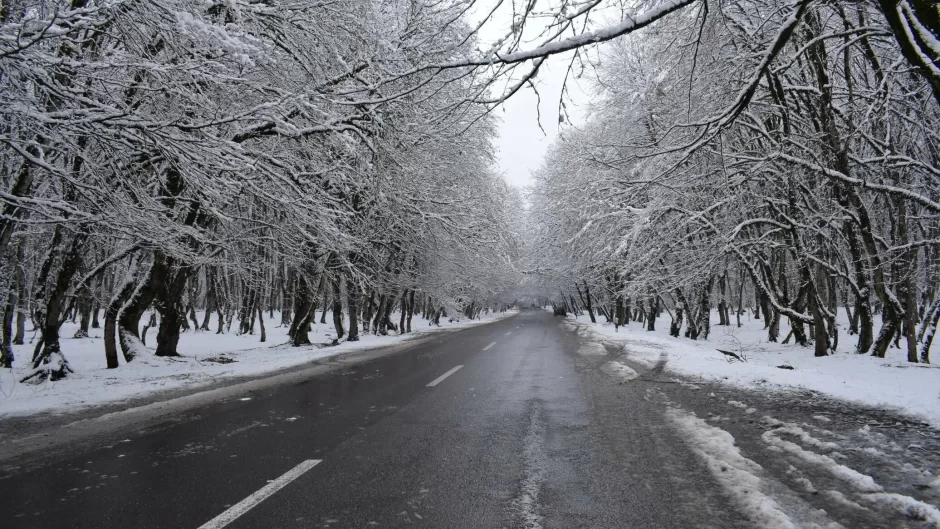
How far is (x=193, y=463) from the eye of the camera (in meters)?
4.44

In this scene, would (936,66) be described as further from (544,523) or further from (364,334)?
(364,334)

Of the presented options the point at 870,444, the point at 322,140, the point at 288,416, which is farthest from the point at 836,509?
the point at 322,140

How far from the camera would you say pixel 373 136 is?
11.0 m

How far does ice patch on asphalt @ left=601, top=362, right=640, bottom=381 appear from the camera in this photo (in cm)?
948

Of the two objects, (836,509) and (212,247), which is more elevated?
(212,247)

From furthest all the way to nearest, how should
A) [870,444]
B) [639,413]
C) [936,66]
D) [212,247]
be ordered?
[212,247] < [639,413] < [870,444] < [936,66]

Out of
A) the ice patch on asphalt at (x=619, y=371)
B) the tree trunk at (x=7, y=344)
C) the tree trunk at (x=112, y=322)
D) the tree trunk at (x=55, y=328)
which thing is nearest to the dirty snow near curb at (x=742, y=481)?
the ice patch on asphalt at (x=619, y=371)

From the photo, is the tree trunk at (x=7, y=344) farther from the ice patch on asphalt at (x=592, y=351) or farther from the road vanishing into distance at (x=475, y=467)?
the ice patch on asphalt at (x=592, y=351)

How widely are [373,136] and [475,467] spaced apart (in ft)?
27.6

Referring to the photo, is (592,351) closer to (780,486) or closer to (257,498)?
(780,486)

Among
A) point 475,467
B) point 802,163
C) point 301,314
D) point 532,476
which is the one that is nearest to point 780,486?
point 532,476

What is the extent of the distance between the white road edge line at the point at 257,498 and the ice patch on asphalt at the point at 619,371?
21.1ft

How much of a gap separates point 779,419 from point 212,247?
13969 mm

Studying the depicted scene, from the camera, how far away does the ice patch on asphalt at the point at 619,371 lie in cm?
948
